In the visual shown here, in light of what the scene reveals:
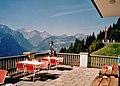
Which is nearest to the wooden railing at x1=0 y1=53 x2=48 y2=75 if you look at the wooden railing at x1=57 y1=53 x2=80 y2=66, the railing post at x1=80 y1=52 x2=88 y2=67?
the wooden railing at x1=57 y1=53 x2=80 y2=66

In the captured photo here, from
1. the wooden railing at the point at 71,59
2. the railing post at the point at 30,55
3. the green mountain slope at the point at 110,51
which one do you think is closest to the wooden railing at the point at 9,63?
the railing post at the point at 30,55

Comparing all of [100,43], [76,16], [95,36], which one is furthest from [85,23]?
[100,43]

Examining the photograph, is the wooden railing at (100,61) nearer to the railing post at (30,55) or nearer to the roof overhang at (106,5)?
the railing post at (30,55)

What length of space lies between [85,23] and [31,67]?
401ft

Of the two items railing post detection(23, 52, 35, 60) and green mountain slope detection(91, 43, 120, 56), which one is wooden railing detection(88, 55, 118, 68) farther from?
green mountain slope detection(91, 43, 120, 56)

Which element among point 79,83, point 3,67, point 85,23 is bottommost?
point 79,83

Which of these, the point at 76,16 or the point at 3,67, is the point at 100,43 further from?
the point at 3,67

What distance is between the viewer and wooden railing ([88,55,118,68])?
1205 cm

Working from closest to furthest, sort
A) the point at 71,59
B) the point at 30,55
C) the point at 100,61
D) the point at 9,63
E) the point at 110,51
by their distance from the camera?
the point at 9,63, the point at 30,55, the point at 100,61, the point at 71,59, the point at 110,51

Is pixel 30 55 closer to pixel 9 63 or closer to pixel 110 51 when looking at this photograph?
pixel 9 63

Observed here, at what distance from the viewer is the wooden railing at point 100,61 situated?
1205 cm

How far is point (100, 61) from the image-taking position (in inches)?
490

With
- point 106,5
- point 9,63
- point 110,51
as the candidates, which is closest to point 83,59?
point 9,63

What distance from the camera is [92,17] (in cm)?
13712
